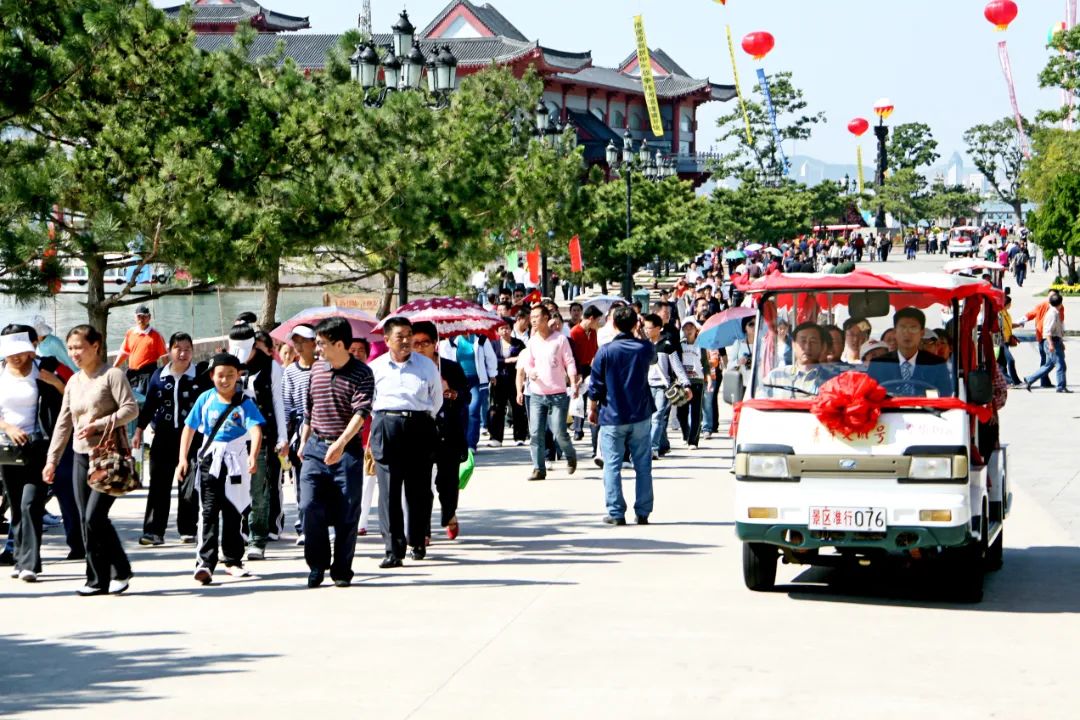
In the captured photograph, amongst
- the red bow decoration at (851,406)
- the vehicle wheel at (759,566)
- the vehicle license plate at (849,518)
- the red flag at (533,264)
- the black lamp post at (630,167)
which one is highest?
the black lamp post at (630,167)

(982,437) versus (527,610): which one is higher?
(982,437)

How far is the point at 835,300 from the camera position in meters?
10.5

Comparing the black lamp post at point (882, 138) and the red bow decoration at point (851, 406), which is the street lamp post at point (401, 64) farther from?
the black lamp post at point (882, 138)

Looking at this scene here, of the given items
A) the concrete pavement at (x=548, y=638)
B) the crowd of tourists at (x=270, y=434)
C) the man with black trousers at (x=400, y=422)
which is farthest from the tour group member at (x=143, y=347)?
the man with black trousers at (x=400, y=422)

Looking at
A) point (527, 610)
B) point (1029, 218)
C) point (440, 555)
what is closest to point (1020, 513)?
point (440, 555)

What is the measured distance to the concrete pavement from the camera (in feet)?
24.7

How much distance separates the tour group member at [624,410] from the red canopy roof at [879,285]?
3164 mm

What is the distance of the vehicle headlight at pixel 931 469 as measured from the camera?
31.9 feet

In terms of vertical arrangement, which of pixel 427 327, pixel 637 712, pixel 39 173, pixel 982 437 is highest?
pixel 39 173

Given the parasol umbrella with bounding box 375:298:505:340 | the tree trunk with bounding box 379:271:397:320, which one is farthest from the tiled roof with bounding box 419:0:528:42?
the parasol umbrella with bounding box 375:298:505:340

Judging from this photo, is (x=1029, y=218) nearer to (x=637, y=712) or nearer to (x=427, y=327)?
(x=427, y=327)

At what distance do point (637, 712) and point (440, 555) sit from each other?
5.14m

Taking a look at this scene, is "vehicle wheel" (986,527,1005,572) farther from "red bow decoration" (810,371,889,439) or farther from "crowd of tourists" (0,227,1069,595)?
"red bow decoration" (810,371,889,439)

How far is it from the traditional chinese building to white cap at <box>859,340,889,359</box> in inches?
2702
